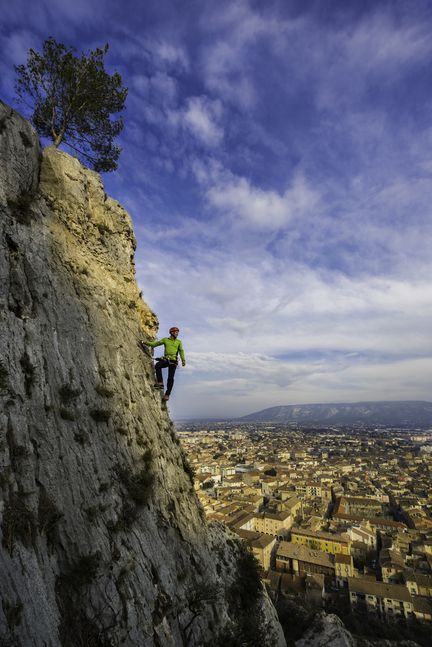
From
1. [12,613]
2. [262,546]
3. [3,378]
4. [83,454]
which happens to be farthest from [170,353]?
[262,546]

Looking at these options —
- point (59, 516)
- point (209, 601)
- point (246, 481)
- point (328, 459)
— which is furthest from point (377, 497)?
point (59, 516)

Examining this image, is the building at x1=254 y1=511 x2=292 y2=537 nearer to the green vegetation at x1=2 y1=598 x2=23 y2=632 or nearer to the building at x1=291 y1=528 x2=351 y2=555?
the building at x1=291 y1=528 x2=351 y2=555

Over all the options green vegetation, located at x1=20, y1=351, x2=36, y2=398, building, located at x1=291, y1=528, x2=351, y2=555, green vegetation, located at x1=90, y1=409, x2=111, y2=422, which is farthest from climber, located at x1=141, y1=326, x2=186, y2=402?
building, located at x1=291, y1=528, x2=351, y2=555

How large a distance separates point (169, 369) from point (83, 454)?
4.68 meters

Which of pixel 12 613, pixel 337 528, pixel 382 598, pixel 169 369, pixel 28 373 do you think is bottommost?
pixel 337 528

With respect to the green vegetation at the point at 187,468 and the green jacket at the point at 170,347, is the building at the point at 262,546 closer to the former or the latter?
the green vegetation at the point at 187,468

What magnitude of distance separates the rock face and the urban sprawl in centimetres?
950

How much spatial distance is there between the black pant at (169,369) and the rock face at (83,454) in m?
0.43

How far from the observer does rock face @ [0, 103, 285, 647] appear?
7289mm

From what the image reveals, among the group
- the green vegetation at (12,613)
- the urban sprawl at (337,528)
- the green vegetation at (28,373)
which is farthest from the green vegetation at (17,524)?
the urban sprawl at (337,528)

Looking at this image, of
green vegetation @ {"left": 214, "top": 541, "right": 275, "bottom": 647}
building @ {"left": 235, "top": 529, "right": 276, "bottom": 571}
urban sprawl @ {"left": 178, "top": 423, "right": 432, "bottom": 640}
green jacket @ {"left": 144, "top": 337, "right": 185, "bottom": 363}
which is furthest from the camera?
building @ {"left": 235, "top": 529, "right": 276, "bottom": 571}

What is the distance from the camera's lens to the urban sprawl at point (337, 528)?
42875 mm

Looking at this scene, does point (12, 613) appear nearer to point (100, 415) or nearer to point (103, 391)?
point (100, 415)

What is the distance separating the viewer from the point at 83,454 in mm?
9172
